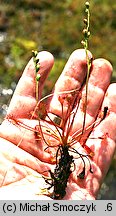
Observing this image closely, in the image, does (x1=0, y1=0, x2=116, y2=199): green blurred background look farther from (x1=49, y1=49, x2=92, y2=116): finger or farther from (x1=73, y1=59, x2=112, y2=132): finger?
(x1=73, y1=59, x2=112, y2=132): finger

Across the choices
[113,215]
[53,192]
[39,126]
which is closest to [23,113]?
[39,126]

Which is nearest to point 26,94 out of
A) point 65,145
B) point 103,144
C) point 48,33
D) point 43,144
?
point 43,144

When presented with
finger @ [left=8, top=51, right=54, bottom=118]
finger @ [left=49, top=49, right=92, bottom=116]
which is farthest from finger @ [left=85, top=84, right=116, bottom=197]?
finger @ [left=8, top=51, right=54, bottom=118]

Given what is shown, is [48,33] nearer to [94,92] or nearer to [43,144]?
[94,92]

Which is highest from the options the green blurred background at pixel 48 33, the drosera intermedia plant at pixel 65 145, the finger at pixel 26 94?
the green blurred background at pixel 48 33

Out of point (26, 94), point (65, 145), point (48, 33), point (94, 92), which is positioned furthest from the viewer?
point (48, 33)

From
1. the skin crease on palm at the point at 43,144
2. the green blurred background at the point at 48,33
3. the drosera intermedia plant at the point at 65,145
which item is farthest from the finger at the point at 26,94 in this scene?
the green blurred background at the point at 48,33

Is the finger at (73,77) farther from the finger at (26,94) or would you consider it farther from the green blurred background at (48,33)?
the green blurred background at (48,33)
